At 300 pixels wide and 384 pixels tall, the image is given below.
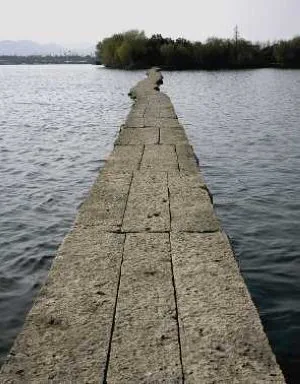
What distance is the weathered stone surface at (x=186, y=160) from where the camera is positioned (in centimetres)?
902

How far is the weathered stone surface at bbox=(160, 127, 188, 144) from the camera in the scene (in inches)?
481

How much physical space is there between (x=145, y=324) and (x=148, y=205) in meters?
3.13

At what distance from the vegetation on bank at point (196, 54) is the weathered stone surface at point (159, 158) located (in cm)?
7681

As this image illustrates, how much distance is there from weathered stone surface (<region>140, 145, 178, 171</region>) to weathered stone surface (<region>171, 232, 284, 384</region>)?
4276mm

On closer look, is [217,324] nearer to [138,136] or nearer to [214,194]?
[214,194]

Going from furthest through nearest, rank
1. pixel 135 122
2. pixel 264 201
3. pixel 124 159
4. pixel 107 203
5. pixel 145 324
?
pixel 135 122
pixel 124 159
pixel 264 201
pixel 107 203
pixel 145 324

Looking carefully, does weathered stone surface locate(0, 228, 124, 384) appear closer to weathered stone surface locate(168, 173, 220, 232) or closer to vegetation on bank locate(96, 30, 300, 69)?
weathered stone surface locate(168, 173, 220, 232)

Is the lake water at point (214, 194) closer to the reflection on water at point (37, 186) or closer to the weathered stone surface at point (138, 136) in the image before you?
the reflection on water at point (37, 186)

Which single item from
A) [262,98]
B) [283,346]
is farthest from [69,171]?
[262,98]

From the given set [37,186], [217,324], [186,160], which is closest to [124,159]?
[186,160]

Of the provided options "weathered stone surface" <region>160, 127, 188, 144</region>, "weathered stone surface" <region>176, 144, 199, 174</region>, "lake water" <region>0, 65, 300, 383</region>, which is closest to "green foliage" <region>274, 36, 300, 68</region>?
"lake water" <region>0, 65, 300, 383</region>

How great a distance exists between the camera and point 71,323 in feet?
12.4

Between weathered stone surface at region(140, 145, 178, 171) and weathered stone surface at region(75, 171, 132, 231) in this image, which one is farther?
weathered stone surface at region(140, 145, 178, 171)

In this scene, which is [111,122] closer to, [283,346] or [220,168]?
[220,168]
